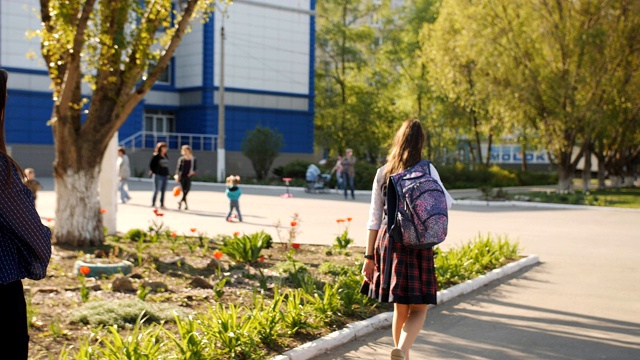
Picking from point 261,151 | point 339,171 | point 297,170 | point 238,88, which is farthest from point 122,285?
point 238,88

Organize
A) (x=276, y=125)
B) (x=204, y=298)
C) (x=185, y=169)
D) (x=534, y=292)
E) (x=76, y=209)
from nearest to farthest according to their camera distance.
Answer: (x=204, y=298) → (x=534, y=292) → (x=76, y=209) → (x=185, y=169) → (x=276, y=125)

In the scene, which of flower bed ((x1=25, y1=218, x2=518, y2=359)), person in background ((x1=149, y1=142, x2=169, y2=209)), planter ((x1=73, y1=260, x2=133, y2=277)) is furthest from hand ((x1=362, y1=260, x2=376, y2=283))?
person in background ((x1=149, y1=142, x2=169, y2=209))

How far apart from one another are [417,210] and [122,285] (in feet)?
13.1

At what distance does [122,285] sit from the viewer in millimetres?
8453

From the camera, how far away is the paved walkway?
701cm

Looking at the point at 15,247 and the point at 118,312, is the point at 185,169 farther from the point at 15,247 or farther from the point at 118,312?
the point at 15,247

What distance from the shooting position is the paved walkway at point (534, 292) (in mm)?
7012

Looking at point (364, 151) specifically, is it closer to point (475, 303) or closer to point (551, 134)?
point (551, 134)

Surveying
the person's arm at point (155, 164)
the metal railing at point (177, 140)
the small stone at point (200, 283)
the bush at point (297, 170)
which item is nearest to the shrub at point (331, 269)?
the small stone at point (200, 283)

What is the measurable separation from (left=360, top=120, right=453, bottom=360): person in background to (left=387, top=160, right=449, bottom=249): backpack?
114 millimetres

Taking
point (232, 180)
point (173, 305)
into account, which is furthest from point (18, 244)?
point (232, 180)

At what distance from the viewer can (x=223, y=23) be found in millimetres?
50469

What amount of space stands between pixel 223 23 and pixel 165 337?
149 feet

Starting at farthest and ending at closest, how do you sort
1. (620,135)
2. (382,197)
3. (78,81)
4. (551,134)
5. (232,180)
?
(620,135), (551,134), (232,180), (78,81), (382,197)
